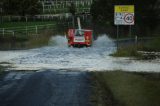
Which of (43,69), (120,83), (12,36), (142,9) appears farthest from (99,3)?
(120,83)

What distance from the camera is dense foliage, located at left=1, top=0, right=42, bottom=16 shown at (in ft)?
252

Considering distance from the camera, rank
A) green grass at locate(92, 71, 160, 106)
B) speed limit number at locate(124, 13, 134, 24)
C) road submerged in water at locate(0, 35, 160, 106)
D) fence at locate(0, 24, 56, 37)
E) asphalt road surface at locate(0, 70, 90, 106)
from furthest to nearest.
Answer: fence at locate(0, 24, 56, 37), speed limit number at locate(124, 13, 134, 24), road submerged in water at locate(0, 35, 160, 106), asphalt road surface at locate(0, 70, 90, 106), green grass at locate(92, 71, 160, 106)

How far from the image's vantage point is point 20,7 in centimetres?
7750

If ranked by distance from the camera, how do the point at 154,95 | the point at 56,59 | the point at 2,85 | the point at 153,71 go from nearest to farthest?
1. the point at 154,95
2. the point at 2,85
3. the point at 153,71
4. the point at 56,59

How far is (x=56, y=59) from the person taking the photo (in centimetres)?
2914

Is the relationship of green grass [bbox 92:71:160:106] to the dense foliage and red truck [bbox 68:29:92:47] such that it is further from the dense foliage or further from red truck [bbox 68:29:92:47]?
the dense foliage

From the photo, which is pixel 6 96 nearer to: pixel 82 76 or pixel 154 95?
pixel 154 95

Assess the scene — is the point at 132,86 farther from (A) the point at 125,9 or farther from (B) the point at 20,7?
(B) the point at 20,7

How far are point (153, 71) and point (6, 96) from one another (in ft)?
29.6

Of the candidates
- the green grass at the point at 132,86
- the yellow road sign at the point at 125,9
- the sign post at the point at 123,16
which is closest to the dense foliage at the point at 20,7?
the yellow road sign at the point at 125,9

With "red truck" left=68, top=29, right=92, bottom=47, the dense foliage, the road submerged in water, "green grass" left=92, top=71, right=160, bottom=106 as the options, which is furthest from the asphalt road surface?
the dense foliage

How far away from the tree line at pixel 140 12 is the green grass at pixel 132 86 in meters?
45.5

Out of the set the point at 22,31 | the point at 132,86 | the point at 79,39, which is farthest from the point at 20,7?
A: the point at 132,86

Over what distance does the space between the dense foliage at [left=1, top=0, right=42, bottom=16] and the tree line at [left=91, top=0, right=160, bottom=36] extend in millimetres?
11337
